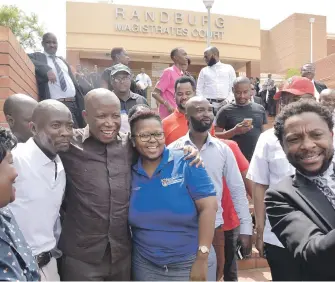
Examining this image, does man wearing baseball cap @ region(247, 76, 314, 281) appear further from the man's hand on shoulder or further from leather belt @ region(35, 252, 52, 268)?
the man's hand on shoulder

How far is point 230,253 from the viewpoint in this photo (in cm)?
368

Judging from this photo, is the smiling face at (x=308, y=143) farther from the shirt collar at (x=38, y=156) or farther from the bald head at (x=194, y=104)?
the bald head at (x=194, y=104)

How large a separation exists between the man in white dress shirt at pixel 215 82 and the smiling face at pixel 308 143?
4.19 meters

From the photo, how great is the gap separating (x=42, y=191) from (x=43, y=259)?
39cm

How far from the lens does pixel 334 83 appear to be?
15789mm

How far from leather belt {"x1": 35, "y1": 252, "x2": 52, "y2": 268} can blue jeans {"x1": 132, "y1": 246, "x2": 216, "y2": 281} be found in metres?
0.52

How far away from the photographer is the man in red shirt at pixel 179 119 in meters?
3.96

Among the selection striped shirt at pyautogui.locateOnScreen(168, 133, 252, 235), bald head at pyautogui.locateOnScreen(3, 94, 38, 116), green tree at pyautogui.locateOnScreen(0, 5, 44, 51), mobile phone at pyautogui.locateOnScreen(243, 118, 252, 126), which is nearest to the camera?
striped shirt at pyautogui.locateOnScreen(168, 133, 252, 235)

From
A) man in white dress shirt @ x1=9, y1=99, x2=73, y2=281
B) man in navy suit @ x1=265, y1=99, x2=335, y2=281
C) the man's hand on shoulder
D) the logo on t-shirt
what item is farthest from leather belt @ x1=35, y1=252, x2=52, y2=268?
the man's hand on shoulder

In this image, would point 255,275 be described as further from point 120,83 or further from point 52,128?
point 52,128

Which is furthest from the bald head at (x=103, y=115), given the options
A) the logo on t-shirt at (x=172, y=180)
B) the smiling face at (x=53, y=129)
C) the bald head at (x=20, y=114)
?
the bald head at (x=20, y=114)

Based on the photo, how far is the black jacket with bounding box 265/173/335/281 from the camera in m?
→ 1.50

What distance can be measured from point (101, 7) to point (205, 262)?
17.3 m

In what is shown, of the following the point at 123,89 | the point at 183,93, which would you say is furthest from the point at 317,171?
the point at 123,89
